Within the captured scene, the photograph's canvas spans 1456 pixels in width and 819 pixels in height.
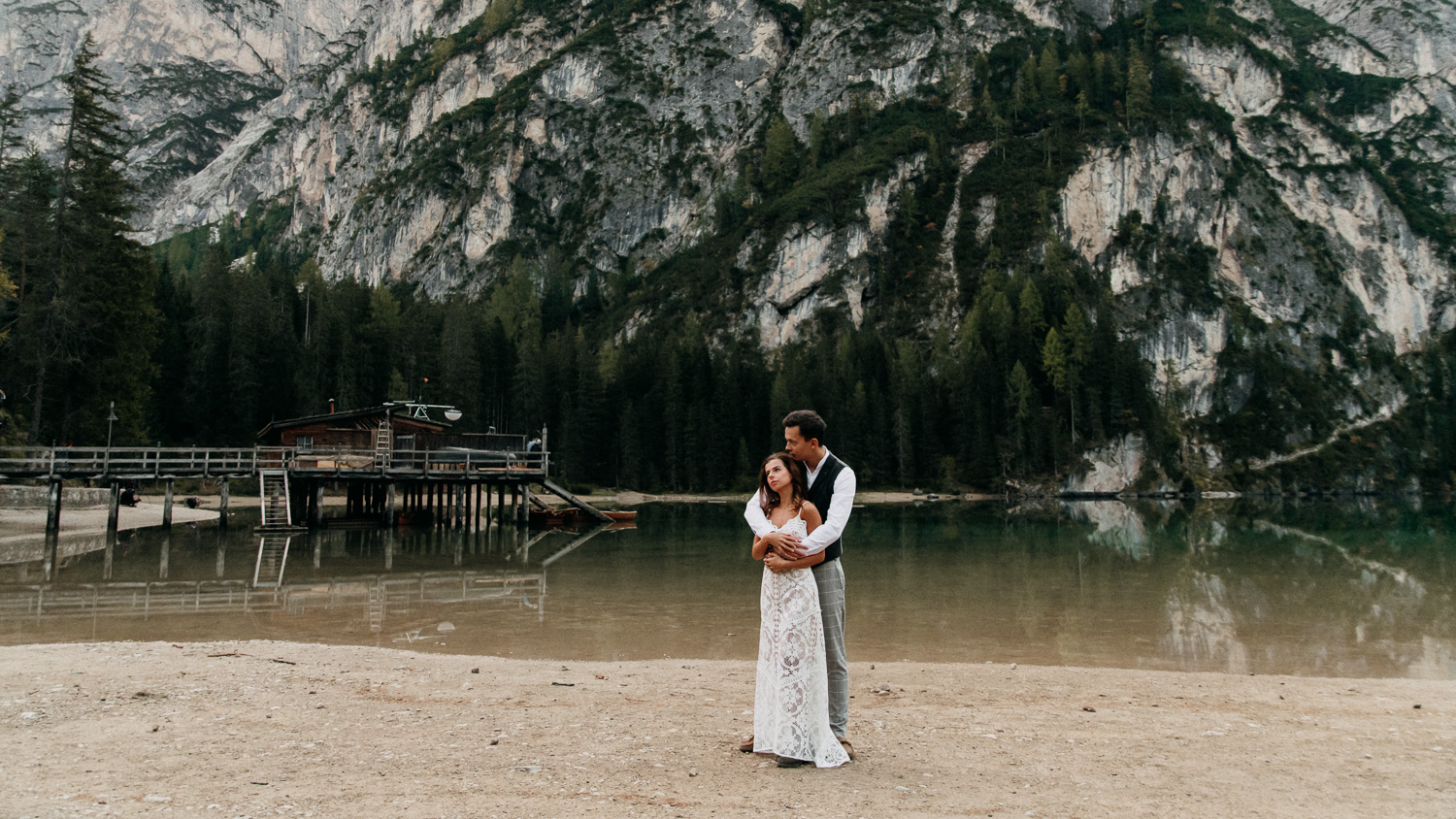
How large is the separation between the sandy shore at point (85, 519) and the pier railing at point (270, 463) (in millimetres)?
1923

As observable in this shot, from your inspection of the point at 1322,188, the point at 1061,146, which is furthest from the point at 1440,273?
the point at 1061,146

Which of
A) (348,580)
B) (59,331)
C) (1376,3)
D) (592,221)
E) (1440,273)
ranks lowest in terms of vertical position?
(348,580)

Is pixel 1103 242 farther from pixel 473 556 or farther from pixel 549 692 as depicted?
pixel 549 692

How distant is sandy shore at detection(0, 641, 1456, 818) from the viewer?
5.53 meters

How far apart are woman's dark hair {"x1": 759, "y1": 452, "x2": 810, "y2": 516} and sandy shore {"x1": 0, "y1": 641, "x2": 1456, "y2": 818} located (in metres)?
1.90

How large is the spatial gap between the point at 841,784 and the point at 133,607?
1545cm

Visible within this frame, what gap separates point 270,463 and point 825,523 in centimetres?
3599

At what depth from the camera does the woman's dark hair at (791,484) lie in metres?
6.50

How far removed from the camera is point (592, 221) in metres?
150

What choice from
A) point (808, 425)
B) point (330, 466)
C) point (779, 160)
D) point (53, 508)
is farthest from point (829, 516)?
point (779, 160)

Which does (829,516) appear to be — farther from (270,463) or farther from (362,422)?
(362,422)

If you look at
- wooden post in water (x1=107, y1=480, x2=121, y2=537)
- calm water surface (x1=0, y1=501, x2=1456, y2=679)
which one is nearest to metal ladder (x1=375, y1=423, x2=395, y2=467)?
calm water surface (x1=0, y1=501, x2=1456, y2=679)

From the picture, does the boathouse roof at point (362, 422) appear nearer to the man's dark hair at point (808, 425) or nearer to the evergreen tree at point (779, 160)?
the man's dark hair at point (808, 425)

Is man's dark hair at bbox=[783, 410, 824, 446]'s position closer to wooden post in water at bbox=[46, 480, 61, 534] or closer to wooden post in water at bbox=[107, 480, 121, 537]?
wooden post in water at bbox=[107, 480, 121, 537]
